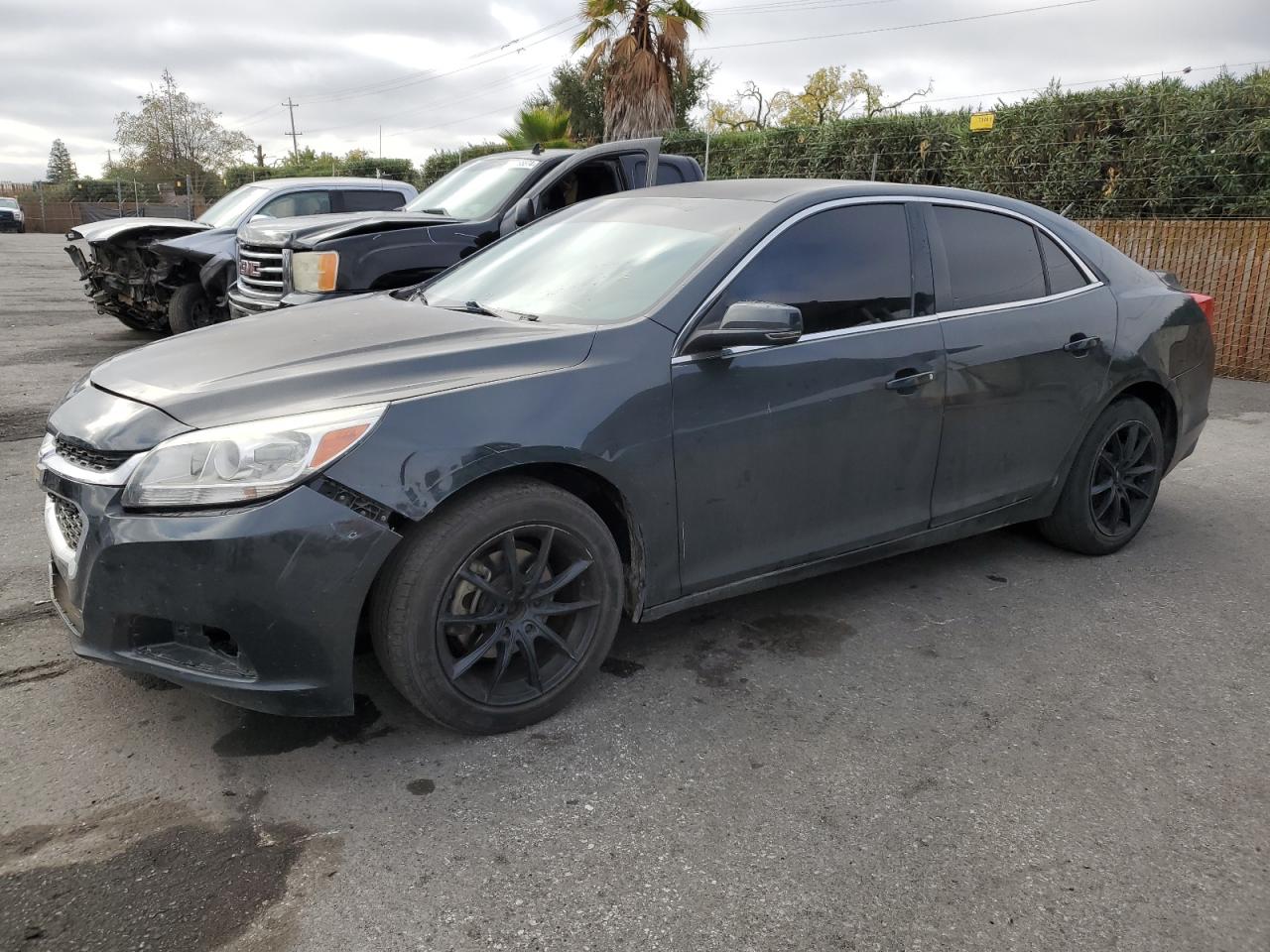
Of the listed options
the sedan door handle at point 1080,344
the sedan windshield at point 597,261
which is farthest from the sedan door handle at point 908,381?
the sedan door handle at point 1080,344

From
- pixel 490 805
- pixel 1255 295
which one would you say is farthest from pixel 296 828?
pixel 1255 295

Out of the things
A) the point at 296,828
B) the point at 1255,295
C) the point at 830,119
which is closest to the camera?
the point at 296,828

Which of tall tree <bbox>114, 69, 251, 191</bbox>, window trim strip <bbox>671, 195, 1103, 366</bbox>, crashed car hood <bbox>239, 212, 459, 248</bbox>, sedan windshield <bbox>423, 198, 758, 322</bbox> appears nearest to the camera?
window trim strip <bbox>671, 195, 1103, 366</bbox>

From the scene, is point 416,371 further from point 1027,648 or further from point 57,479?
point 1027,648

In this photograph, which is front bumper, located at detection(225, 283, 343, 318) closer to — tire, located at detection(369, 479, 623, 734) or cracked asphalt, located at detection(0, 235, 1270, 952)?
cracked asphalt, located at detection(0, 235, 1270, 952)

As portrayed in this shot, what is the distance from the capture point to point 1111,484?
15.1 feet

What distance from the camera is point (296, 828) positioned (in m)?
2.54

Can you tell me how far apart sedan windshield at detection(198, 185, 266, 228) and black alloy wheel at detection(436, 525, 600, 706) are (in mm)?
8354

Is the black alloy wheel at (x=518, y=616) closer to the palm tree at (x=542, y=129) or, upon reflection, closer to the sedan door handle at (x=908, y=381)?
the sedan door handle at (x=908, y=381)

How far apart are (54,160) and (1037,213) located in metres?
133

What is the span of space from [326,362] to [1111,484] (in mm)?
3558

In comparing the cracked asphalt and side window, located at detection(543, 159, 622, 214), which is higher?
side window, located at detection(543, 159, 622, 214)

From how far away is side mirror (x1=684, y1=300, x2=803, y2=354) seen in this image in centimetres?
308

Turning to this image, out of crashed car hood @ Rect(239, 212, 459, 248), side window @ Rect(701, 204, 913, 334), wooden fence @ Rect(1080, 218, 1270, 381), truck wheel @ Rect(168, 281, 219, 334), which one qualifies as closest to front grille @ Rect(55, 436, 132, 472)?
side window @ Rect(701, 204, 913, 334)
